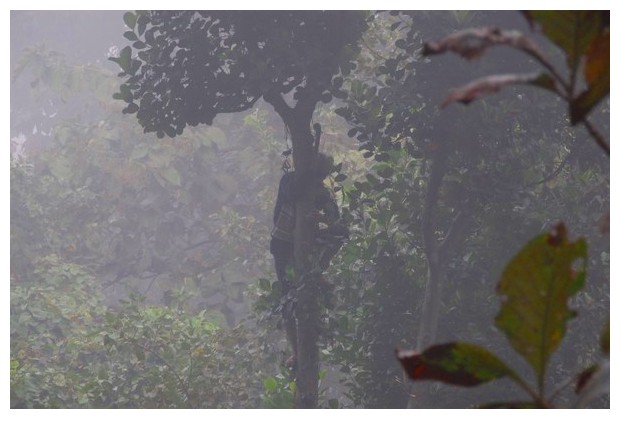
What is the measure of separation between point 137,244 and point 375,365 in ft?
12.1

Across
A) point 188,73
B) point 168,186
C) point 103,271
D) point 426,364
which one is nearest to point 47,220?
point 103,271

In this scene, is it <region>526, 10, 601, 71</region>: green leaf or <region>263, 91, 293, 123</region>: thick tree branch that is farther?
<region>263, 91, 293, 123</region>: thick tree branch

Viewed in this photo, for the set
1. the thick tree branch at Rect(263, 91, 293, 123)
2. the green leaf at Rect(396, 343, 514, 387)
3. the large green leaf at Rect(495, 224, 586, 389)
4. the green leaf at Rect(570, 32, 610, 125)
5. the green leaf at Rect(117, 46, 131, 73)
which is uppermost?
the green leaf at Rect(117, 46, 131, 73)

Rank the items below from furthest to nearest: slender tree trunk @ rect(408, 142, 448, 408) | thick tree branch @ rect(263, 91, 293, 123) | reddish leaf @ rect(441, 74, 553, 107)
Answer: thick tree branch @ rect(263, 91, 293, 123) < slender tree trunk @ rect(408, 142, 448, 408) < reddish leaf @ rect(441, 74, 553, 107)

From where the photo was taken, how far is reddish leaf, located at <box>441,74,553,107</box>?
14.4 inches

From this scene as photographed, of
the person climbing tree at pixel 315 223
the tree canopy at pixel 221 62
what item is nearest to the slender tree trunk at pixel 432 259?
the person climbing tree at pixel 315 223

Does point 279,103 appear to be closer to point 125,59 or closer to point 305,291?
point 125,59

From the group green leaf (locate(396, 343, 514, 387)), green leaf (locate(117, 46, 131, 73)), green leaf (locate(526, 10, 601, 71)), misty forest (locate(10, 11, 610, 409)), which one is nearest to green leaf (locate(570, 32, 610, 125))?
green leaf (locate(526, 10, 601, 71))

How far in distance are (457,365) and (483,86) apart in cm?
15

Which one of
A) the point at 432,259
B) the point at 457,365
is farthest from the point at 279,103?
the point at 457,365

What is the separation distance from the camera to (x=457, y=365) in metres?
0.43

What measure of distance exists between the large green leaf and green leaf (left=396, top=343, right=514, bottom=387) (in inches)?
0.7

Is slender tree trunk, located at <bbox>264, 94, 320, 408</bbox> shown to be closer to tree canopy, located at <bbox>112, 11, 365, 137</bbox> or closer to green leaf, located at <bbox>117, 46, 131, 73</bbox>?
tree canopy, located at <bbox>112, 11, 365, 137</bbox>
